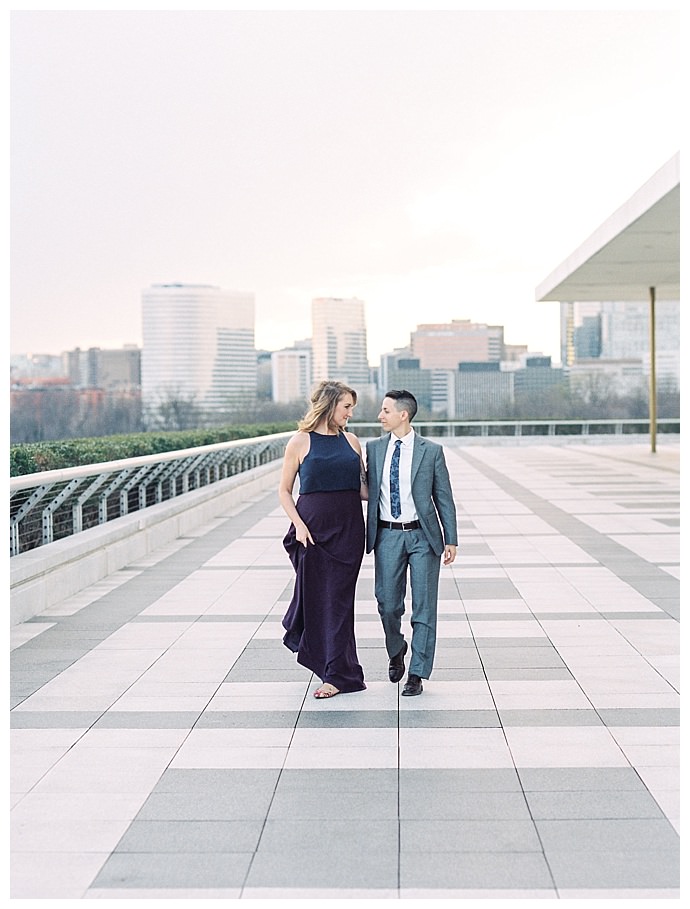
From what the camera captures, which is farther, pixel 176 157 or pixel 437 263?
pixel 437 263

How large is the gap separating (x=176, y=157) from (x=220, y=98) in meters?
11.2

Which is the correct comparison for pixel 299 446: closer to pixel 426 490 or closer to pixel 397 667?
pixel 426 490

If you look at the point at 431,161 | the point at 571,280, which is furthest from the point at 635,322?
the point at 571,280

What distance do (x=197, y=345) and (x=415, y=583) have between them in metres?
62.6

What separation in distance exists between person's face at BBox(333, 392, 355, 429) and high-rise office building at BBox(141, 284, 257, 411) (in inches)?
2392

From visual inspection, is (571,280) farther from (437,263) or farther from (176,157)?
(437,263)

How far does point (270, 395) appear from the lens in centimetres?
6431

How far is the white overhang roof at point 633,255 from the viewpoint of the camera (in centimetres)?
1478

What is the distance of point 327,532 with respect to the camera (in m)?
5.48

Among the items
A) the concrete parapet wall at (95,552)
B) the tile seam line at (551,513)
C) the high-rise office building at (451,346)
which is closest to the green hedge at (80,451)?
the concrete parapet wall at (95,552)

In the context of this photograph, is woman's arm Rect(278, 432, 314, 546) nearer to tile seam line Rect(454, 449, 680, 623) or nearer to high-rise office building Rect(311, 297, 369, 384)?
tile seam line Rect(454, 449, 680, 623)

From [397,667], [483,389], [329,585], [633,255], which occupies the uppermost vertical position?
[633,255]

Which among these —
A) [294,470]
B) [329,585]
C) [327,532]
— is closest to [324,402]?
[294,470]

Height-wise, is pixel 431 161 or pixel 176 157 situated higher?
pixel 176 157
